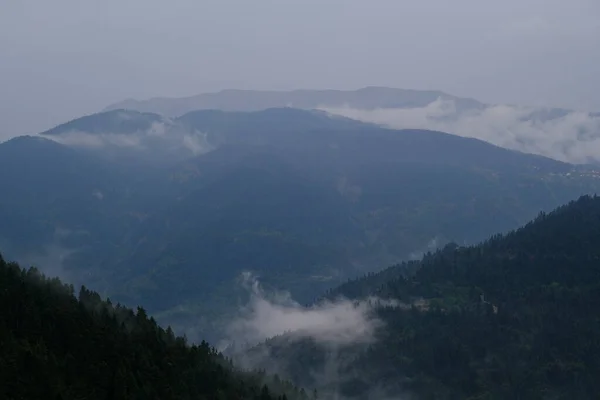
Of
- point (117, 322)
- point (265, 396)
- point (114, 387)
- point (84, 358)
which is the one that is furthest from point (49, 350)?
point (265, 396)

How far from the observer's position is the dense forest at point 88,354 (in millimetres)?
→ 124000

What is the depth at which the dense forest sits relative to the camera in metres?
124

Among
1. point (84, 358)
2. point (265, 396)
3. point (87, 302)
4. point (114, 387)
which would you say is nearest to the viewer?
point (114, 387)

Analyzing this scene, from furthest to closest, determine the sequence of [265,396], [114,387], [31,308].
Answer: [265,396] < [31,308] < [114,387]

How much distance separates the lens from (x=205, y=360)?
566 ft

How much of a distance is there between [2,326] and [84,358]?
50.3ft

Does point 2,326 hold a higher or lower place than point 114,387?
higher

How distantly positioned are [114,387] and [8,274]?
179 feet

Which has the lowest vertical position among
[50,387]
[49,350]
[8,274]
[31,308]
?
[50,387]

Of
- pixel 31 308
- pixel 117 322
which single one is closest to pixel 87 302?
pixel 117 322

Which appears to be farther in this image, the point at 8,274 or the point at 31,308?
the point at 8,274

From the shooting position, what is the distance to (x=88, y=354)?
143 m

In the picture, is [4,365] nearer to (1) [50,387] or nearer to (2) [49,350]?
(1) [50,387]

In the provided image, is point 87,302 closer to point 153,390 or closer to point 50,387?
point 153,390
